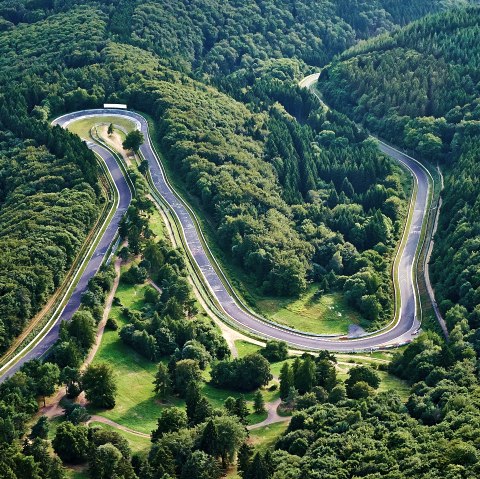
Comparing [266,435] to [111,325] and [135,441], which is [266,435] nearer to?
[135,441]

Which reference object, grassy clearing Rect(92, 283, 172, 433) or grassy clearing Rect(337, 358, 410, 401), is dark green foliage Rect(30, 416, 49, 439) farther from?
grassy clearing Rect(337, 358, 410, 401)

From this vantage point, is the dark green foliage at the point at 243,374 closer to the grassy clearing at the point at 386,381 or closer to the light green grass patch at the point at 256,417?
the light green grass patch at the point at 256,417

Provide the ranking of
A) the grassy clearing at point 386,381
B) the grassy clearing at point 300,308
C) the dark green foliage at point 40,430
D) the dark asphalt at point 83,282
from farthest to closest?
the grassy clearing at point 300,308 < the dark asphalt at point 83,282 < the grassy clearing at point 386,381 < the dark green foliage at point 40,430

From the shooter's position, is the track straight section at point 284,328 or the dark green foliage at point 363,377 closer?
the dark green foliage at point 363,377

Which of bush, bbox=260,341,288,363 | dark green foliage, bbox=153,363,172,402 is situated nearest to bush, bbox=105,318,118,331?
dark green foliage, bbox=153,363,172,402

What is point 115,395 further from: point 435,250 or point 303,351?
point 435,250

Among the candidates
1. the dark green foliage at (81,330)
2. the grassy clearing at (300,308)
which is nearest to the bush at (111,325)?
the dark green foliage at (81,330)

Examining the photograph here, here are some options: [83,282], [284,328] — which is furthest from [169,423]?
[284,328]
